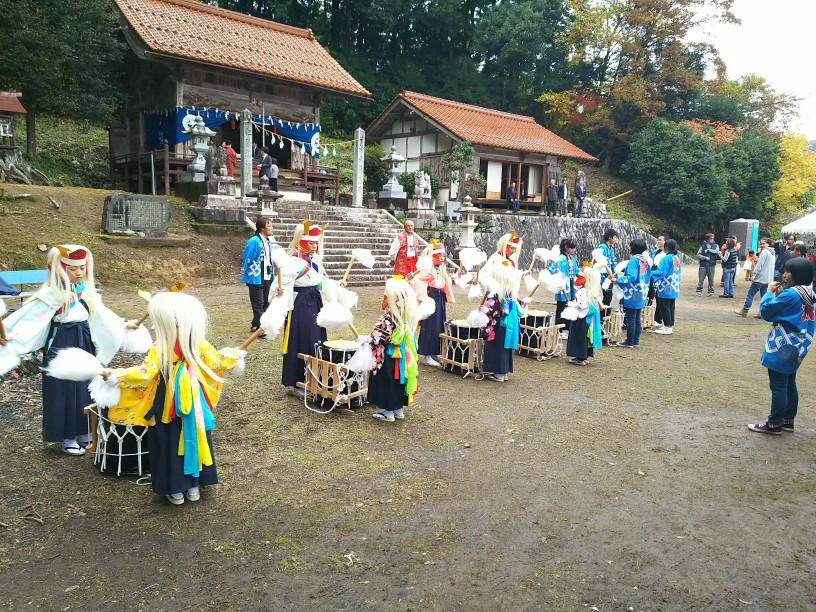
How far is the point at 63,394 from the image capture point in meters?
4.46

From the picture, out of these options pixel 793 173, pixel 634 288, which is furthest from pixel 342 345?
pixel 793 173

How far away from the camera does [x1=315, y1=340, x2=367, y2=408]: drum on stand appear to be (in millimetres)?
5805

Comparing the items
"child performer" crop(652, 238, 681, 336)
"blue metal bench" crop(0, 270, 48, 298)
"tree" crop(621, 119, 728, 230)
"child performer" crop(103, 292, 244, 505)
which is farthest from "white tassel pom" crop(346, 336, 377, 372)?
"tree" crop(621, 119, 728, 230)

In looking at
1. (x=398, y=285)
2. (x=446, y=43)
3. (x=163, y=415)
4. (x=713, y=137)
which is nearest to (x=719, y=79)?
(x=713, y=137)

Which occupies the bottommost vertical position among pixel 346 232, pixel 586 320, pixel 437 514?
pixel 437 514

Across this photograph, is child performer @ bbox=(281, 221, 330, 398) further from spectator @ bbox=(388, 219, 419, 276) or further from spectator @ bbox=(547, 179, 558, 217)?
spectator @ bbox=(547, 179, 558, 217)

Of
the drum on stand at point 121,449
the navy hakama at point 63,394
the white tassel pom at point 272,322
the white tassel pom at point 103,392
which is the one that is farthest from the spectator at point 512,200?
the white tassel pom at point 103,392

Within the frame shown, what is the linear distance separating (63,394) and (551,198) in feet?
82.8

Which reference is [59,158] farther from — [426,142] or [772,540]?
[772,540]

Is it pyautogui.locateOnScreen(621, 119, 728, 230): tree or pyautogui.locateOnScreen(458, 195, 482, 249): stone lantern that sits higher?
pyautogui.locateOnScreen(621, 119, 728, 230): tree

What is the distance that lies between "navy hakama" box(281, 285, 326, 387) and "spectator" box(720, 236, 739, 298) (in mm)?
14664

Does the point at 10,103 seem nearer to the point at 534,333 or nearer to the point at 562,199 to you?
the point at 534,333

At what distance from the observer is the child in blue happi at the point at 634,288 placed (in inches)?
372

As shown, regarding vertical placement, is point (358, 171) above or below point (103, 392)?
above
